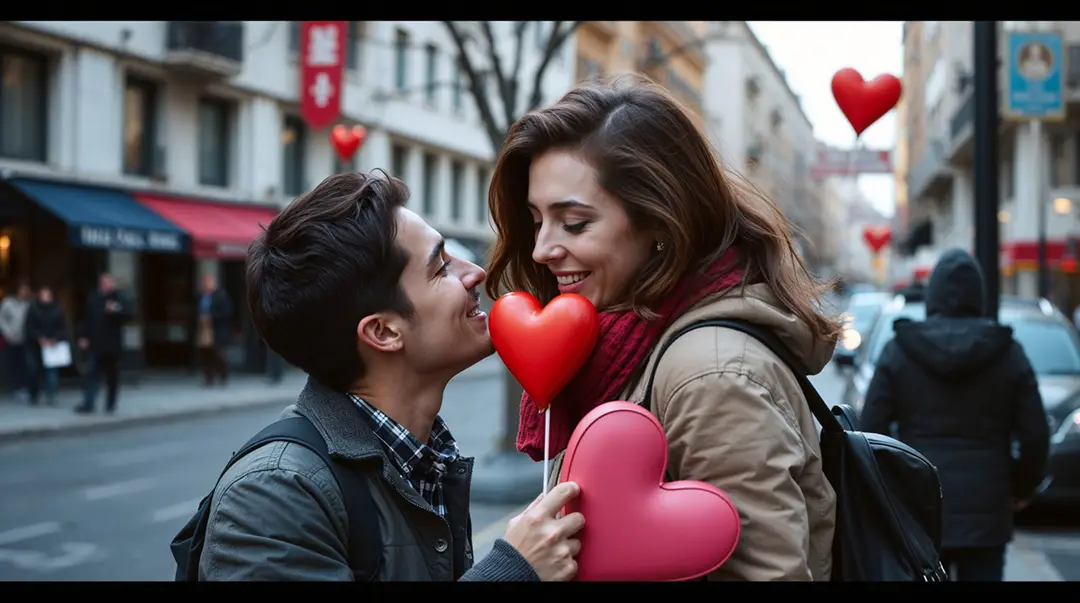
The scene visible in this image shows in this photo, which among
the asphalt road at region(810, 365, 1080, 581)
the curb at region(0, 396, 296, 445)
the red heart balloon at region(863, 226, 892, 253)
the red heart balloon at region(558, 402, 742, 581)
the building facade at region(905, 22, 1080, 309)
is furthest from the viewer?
the building facade at region(905, 22, 1080, 309)

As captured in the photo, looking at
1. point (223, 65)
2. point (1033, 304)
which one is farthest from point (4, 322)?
point (1033, 304)

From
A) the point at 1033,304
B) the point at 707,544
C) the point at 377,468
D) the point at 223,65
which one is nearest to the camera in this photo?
the point at 707,544

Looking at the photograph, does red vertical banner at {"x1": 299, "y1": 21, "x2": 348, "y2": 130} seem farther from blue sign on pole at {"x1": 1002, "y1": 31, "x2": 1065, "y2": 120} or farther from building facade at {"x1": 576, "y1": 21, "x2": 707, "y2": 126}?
blue sign on pole at {"x1": 1002, "y1": 31, "x2": 1065, "y2": 120}

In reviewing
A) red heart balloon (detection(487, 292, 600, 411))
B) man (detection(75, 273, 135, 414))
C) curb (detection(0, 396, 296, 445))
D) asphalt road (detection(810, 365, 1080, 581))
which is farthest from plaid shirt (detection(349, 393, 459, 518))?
man (detection(75, 273, 135, 414))

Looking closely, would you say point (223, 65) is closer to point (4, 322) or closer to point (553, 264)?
point (4, 322)

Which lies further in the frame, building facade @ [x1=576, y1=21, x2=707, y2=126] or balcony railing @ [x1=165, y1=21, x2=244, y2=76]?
building facade @ [x1=576, y1=21, x2=707, y2=126]

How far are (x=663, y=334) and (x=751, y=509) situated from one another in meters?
0.36

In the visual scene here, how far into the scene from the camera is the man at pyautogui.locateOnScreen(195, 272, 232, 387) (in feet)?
65.5

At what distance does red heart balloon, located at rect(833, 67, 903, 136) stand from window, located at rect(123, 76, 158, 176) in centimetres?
1914

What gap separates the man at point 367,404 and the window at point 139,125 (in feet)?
66.8

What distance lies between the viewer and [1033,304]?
10289mm

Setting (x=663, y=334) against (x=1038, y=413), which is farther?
(x=1038, y=413)

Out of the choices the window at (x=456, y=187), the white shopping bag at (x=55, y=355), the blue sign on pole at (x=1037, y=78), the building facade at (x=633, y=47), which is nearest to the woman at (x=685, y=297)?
the blue sign on pole at (x=1037, y=78)

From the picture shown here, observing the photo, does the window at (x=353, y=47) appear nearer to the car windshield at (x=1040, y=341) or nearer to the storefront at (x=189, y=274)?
the storefront at (x=189, y=274)
